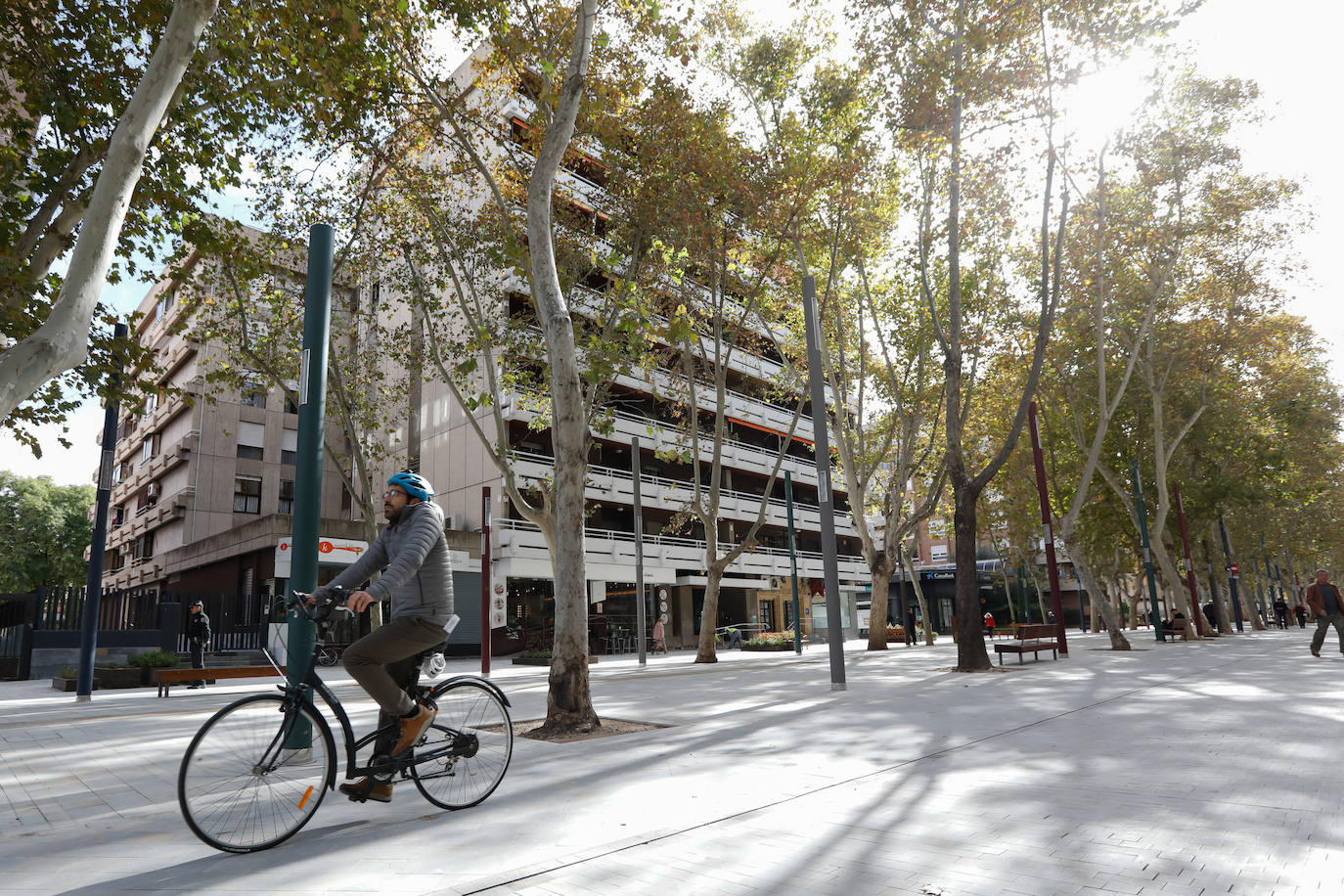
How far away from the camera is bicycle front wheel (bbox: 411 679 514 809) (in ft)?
15.0

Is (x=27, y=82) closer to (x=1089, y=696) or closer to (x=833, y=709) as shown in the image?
(x=833, y=709)

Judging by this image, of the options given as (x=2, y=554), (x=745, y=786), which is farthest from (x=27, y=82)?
(x=2, y=554)

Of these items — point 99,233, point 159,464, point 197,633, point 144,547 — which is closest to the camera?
point 99,233

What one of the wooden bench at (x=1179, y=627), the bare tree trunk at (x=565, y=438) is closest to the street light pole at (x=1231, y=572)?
the wooden bench at (x=1179, y=627)

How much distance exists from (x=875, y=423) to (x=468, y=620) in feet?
53.4

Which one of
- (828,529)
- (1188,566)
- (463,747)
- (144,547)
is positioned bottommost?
(463,747)

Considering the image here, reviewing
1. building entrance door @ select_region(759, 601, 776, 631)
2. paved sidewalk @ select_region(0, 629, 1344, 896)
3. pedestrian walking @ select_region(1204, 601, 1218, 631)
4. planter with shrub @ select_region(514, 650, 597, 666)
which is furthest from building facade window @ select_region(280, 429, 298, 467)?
pedestrian walking @ select_region(1204, 601, 1218, 631)

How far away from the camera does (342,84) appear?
36.0ft

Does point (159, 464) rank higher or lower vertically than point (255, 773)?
higher

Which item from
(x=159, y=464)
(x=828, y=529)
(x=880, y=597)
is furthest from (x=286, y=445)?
(x=828, y=529)

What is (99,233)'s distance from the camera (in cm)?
502

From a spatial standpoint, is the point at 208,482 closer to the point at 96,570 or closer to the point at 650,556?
the point at 650,556

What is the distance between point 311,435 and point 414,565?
101 inches

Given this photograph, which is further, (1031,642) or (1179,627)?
(1179,627)
